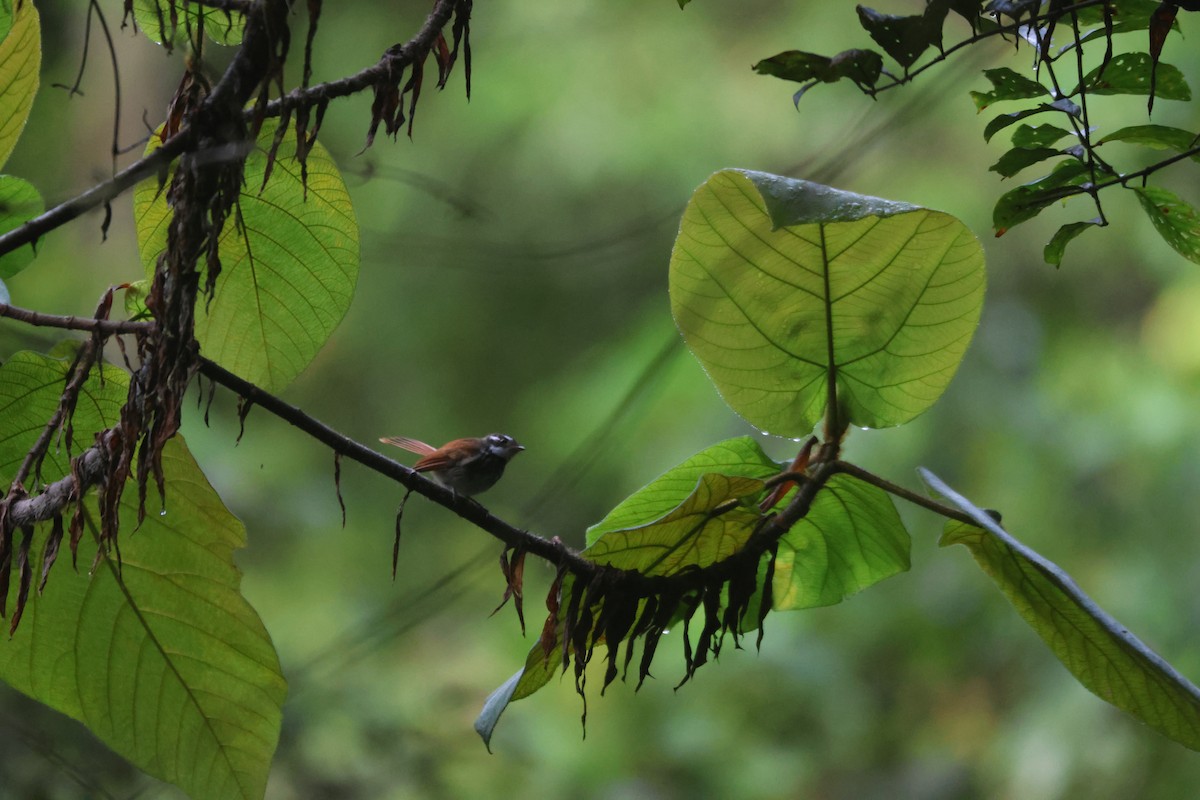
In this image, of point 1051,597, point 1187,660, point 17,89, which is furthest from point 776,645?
point 17,89

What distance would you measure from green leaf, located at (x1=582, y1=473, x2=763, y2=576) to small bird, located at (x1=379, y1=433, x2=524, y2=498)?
50cm

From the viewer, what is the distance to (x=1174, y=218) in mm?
697

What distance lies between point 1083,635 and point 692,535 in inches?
10.9

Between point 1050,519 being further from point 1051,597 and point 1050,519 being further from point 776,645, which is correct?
point 1051,597

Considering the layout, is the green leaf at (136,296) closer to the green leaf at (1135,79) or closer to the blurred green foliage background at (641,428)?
the green leaf at (1135,79)

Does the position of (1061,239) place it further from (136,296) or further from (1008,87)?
(136,296)

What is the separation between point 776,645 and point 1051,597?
6.39ft

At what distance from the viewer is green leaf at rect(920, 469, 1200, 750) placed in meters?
0.67

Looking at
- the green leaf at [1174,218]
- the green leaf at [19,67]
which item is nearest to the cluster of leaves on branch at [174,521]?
the green leaf at [19,67]

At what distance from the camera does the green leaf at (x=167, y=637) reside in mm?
744

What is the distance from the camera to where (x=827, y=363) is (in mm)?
761

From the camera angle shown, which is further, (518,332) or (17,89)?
(518,332)

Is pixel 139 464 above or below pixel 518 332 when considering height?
above

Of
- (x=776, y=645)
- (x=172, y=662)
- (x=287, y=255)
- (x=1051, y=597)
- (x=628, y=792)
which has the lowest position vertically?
(x=628, y=792)
